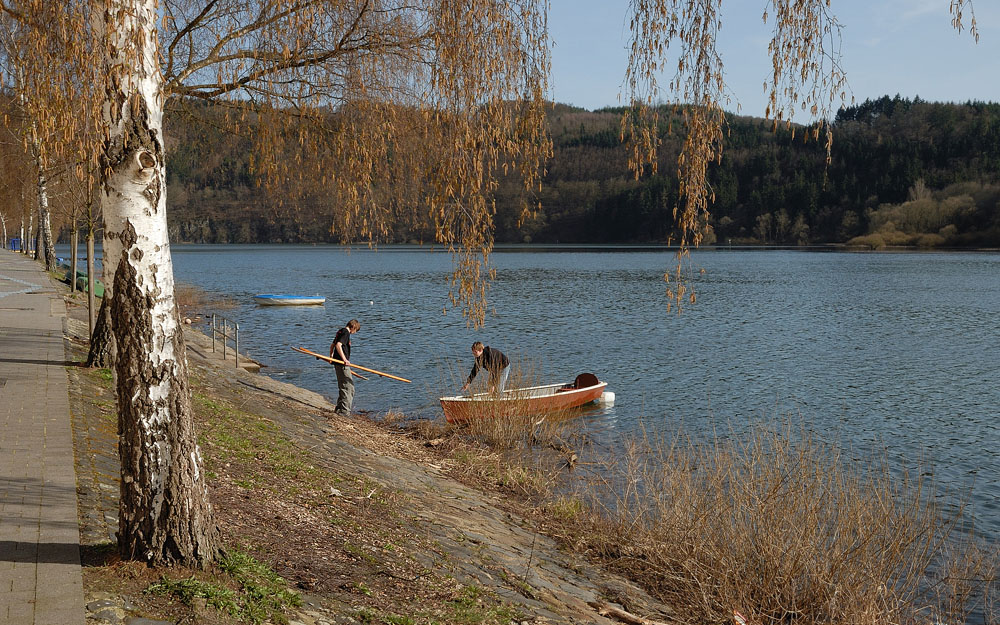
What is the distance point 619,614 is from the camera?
24.4 feet

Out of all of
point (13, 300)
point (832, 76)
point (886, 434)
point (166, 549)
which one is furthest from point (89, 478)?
point (13, 300)

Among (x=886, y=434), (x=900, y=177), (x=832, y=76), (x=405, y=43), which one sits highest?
(x=900, y=177)

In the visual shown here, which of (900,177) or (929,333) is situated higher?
(900,177)

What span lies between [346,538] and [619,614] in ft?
8.38

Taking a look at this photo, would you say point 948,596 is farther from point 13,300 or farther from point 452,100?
point 13,300

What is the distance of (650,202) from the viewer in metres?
136

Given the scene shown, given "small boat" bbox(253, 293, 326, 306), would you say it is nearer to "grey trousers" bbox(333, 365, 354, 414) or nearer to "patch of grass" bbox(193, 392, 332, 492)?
"grey trousers" bbox(333, 365, 354, 414)

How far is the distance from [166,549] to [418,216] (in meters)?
3.18

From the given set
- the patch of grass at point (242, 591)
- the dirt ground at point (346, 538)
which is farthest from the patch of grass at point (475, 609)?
the patch of grass at point (242, 591)

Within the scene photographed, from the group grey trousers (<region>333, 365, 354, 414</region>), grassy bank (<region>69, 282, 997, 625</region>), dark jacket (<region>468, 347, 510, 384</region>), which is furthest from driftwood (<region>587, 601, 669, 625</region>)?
grey trousers (<region>333, 365, 354, 414</region>)

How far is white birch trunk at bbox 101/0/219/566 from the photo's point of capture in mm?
4809

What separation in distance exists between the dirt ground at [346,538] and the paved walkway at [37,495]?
13 cm

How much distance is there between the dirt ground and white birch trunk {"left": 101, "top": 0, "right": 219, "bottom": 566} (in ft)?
1.01

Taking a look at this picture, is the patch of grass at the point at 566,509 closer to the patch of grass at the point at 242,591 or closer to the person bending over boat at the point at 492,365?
the person bending over boat at the point at 492,365
